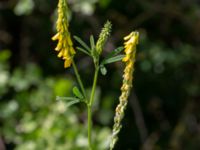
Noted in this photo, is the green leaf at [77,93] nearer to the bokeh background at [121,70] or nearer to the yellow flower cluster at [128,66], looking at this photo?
the yellow flower cluster at [128,66]

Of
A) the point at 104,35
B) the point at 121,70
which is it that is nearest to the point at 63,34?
the point at 104,35

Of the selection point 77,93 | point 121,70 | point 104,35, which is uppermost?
point 104,35

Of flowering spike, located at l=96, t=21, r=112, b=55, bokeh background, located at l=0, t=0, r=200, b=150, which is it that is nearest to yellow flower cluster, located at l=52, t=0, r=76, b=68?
flowering spike, located at l=96, t=21, r=112, b=55

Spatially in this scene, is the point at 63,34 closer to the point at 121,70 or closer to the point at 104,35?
the point at 104,35

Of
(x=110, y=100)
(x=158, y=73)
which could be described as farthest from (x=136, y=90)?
(x=110, y=100)

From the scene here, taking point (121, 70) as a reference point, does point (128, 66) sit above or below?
above

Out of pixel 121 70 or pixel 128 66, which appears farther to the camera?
pixel 121 70

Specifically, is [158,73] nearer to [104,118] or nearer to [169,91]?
[169,91]

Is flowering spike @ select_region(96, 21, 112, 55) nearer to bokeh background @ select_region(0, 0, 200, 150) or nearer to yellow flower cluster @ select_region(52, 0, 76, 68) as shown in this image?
yellow flower cluster @ select_region(52, 0, 76, 68)
